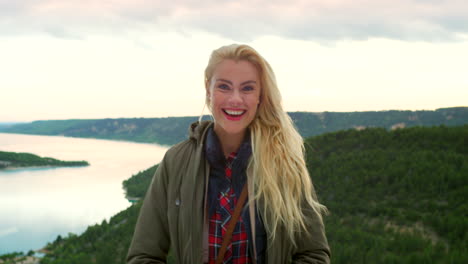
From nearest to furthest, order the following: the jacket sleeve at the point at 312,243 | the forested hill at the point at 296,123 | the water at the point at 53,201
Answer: the jacket sleeve at the point at 312,243, the water at the point at 53,201, the forested hill at the point at 296,123

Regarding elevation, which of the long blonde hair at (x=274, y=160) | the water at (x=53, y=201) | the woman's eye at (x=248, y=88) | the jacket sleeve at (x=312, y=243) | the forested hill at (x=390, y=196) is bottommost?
the water at (x=53, y=201)

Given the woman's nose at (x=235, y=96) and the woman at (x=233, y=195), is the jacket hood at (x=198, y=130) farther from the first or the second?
the woman's nose at (x=235, y=96)

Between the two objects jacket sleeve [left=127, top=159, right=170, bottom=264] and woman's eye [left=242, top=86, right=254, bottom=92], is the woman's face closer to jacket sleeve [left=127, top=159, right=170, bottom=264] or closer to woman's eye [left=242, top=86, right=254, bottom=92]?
woman's eye [left=242, top=86, right=254, bottom=92]

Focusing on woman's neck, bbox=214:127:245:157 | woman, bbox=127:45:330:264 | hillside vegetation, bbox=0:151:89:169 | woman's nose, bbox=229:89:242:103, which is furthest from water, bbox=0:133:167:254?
woman's nose, bbox=229:89:242:103

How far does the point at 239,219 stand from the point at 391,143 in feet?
57.8

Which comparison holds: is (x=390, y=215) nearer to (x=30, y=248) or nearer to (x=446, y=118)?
(x=30, y=248)

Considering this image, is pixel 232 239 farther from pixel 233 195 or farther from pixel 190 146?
pixel 190 146

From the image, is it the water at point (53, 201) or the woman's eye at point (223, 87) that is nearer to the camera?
the woman's eye at point (223, 87)

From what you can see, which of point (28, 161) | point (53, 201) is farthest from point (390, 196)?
point (28, 161)

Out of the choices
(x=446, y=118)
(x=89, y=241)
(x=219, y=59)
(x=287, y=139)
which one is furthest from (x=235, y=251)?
(x=446, y=118)

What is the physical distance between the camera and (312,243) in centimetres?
231

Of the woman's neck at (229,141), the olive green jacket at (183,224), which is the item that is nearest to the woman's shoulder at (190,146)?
the olive green jacket at (183,224)

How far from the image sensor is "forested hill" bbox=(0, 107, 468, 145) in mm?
63719

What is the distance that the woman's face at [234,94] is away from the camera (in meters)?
2.32
